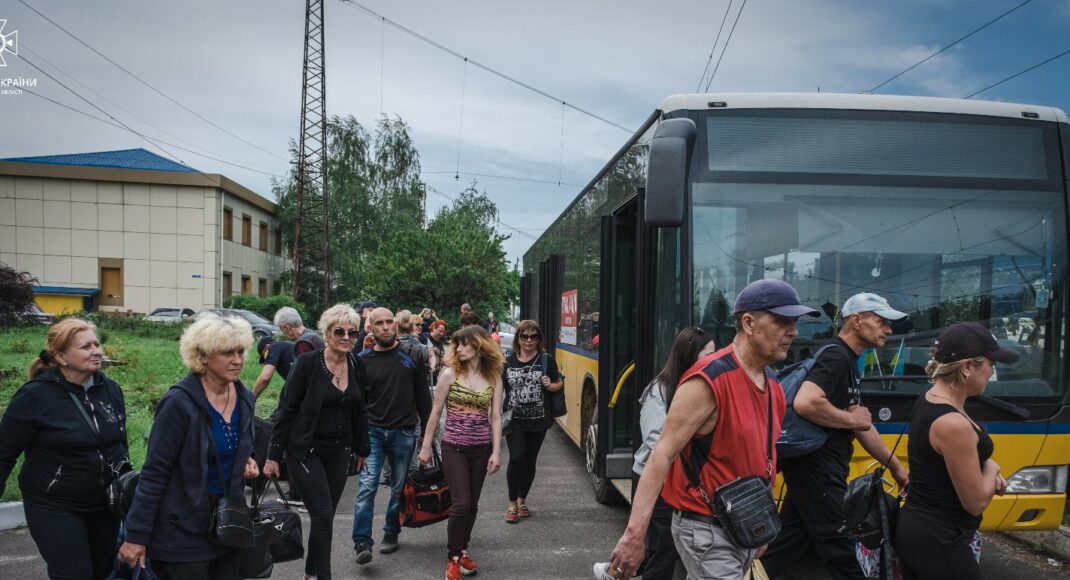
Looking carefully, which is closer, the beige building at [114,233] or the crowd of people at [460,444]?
the crowd of people at [460,444]

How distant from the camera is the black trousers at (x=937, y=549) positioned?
3.07 m

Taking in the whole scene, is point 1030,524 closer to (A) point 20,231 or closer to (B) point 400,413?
(B) point 400,413

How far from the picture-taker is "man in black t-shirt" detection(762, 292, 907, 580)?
153 inches

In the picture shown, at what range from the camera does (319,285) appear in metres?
47.4

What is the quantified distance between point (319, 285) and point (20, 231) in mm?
15480

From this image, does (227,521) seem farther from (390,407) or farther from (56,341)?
(390,407)

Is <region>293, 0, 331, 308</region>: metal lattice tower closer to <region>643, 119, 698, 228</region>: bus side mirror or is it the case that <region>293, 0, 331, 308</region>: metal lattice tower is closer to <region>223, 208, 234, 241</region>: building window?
<region>223, 208, 234, 241</region>: building window

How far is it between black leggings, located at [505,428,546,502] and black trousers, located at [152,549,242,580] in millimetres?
3488

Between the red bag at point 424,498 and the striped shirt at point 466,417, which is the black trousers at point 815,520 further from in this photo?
the red bag at point 424,498

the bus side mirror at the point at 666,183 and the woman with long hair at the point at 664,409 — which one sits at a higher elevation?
the bus side mirror at the point at 666,183

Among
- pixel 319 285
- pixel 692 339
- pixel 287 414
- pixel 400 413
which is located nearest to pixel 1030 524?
pixel 692 339

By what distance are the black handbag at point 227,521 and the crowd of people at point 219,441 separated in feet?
0.04

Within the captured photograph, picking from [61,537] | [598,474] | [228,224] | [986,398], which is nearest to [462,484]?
[598,474]

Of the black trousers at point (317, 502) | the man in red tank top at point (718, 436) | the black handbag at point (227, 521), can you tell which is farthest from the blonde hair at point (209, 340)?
the man in red tank top at point (718, 436)
